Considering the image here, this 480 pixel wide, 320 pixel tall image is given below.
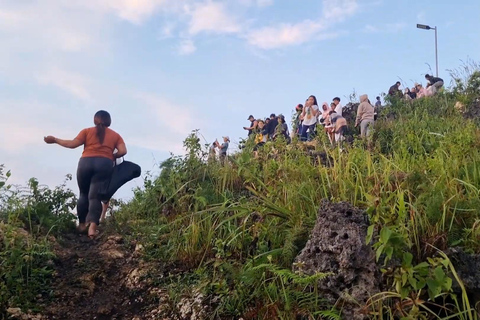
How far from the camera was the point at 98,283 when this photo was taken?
500 centimetres

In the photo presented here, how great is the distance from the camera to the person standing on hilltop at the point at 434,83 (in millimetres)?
16764

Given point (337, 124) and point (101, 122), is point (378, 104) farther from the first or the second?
point (101, 122)

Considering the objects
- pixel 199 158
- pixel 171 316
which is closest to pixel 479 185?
pixel 171 316

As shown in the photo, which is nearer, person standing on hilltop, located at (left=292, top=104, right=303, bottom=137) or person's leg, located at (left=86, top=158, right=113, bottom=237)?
person's leg, located at (left=86, top=158, right=113, bottom=237)

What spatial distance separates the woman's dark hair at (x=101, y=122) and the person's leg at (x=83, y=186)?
1.19 ft

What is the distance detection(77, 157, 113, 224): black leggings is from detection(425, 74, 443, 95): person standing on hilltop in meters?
12.8

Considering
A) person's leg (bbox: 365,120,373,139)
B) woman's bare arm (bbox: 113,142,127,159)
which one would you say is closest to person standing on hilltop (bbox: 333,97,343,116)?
person's leg (bbox: 365,120,373,139)

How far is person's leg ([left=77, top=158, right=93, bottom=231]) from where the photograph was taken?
668 cm

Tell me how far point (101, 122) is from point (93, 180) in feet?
2.60

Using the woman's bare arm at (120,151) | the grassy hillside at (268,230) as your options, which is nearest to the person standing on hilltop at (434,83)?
the grassy hillside at (268,230)

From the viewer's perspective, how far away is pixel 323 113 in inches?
565

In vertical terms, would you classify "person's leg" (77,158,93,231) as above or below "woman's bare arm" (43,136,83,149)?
below

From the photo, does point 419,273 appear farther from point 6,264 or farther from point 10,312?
point 6,264

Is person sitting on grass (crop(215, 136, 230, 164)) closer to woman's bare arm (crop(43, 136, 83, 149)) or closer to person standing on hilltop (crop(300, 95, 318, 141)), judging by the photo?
woman's bare arm (crop(43, 136, 83, 149))
